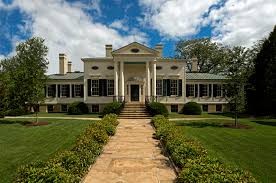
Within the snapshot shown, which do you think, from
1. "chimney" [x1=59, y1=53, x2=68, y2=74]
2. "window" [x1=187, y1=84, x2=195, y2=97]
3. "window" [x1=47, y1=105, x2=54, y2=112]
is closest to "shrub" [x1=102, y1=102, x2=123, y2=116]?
"window" [x1=187, y1=84, x2=195, y2=97]

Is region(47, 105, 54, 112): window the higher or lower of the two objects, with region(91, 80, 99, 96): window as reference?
lower

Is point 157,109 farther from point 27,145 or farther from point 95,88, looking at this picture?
point 27,145

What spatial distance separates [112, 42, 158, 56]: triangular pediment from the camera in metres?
30.9

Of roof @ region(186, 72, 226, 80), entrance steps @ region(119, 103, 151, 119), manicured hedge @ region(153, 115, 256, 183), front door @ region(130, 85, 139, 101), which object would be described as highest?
roof @ region(186, 72, 226, 80)

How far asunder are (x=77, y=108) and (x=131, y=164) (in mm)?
22964

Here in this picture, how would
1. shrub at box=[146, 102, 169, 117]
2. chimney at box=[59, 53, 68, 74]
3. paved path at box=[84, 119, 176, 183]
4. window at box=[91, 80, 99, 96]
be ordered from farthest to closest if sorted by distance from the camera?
1. chimney at box=[59, 53, 68, 74]
2. window at box=[91, 80, 99, 96]
3. shrub at box=[146, 102, 169, 117]
4. paved path at box=[84, 119, 176, 183]

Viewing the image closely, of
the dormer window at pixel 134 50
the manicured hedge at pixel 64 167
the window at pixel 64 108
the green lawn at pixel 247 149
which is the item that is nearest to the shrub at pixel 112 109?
the dormer window at pixel 134 50

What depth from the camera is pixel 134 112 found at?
89.1 ft

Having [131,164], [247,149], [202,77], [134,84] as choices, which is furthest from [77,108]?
[131,164]

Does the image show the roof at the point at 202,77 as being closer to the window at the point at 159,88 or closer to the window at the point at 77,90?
the window at the point at 159,88

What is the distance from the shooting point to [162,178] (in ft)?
26.5

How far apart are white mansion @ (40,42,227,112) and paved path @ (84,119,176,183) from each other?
17.2m

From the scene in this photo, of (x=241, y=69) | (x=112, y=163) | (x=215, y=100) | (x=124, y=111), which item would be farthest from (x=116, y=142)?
(x=215, y=100)

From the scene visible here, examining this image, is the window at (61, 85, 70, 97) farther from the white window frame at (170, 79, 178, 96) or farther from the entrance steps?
the white window frame at (170, 79, 178, 96)
